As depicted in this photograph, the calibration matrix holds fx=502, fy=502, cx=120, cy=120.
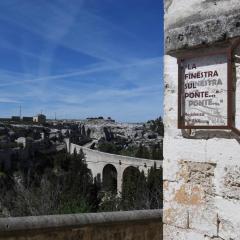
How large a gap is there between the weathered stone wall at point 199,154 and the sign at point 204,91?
4 cm

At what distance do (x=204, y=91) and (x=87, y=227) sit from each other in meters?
2.64

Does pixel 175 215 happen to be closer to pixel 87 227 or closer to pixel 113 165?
pixel 87 227

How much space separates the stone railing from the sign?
2.26 metres

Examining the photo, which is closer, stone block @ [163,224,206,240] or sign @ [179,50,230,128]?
sign @ [179,50,230,128]

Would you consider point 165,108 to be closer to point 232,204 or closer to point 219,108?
point 219,108

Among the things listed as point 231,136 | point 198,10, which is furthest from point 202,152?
point 198,10

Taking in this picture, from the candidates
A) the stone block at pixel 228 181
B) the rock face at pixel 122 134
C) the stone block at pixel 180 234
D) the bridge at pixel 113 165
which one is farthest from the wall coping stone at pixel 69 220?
the rock face at pixel 122 134

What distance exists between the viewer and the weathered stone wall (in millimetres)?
2199

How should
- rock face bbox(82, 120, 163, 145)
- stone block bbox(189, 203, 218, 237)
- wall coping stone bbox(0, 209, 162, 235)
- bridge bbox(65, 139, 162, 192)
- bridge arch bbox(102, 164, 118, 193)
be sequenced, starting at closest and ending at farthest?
stone block bbox(189, 203, 218, 237) < wall coping stone bbox(0, 209, 162, 235) < bridge bbox(65, 139, 162, 192) < bridge arch bbox(102, 164, 118, 193) < rock face bbox(82, 120, 163, 145)

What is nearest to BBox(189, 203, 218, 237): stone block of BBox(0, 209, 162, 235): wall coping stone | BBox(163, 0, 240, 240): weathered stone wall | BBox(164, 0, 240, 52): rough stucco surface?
BBox(163, 0, 240, 240): weathered stone wall

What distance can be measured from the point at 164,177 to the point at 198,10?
2.73ft

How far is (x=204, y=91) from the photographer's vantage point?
2.29 meters

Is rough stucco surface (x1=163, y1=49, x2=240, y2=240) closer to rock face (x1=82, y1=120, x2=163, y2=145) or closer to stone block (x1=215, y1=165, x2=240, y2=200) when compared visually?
stone block (x1=215, y1=165, x2=240, y2=200)

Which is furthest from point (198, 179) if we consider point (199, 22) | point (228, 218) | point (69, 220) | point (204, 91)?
point (69, 220)
